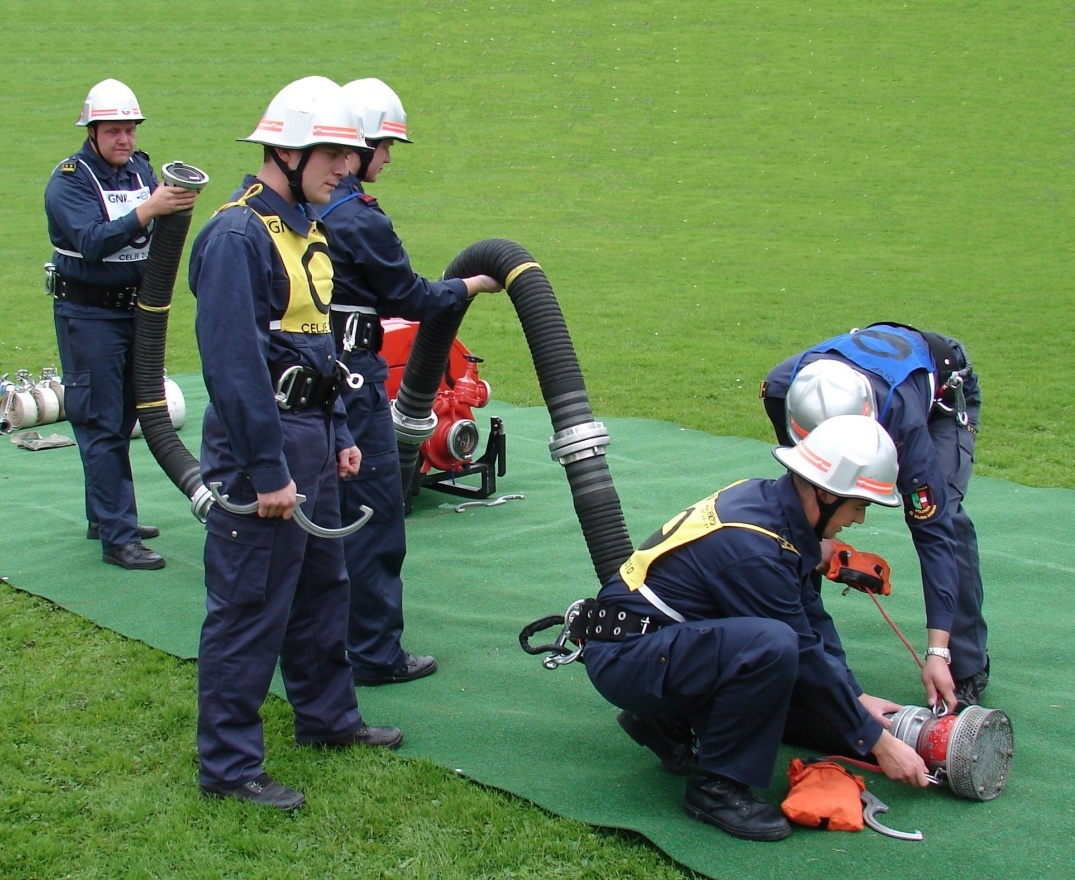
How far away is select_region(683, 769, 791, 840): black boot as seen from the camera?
3.68 metres

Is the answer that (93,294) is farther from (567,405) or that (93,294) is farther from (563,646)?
(563,646)

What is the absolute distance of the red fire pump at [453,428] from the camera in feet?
23.6

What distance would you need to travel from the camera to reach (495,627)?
17.9ft

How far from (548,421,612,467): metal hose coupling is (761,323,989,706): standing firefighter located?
67 cm

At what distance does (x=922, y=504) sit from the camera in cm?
412

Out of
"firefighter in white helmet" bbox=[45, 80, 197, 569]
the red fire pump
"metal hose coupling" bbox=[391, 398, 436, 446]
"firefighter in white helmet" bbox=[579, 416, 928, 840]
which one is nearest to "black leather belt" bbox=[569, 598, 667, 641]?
"firefighter in white helmet" bbox=[579, 416, 928, 840]

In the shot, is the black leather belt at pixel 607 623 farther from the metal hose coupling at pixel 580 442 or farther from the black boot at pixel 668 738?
the metal hose coupling at pixel 580 442

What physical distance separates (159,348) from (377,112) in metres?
1.94

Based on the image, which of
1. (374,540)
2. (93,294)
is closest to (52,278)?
(93,294)

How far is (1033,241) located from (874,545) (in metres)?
16.1

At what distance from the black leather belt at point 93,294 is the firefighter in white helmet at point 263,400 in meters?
2.58

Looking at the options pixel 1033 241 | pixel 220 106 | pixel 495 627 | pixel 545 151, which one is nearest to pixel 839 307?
pixel 1033 241

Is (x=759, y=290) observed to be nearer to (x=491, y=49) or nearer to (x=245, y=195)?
(x=245, y=195)

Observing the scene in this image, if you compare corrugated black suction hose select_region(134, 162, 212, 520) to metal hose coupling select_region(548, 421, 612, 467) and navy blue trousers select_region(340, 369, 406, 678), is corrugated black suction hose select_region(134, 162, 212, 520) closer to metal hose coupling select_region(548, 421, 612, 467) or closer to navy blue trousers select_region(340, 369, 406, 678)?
navy blue trousers select_region(340, 369, 406, 678)
